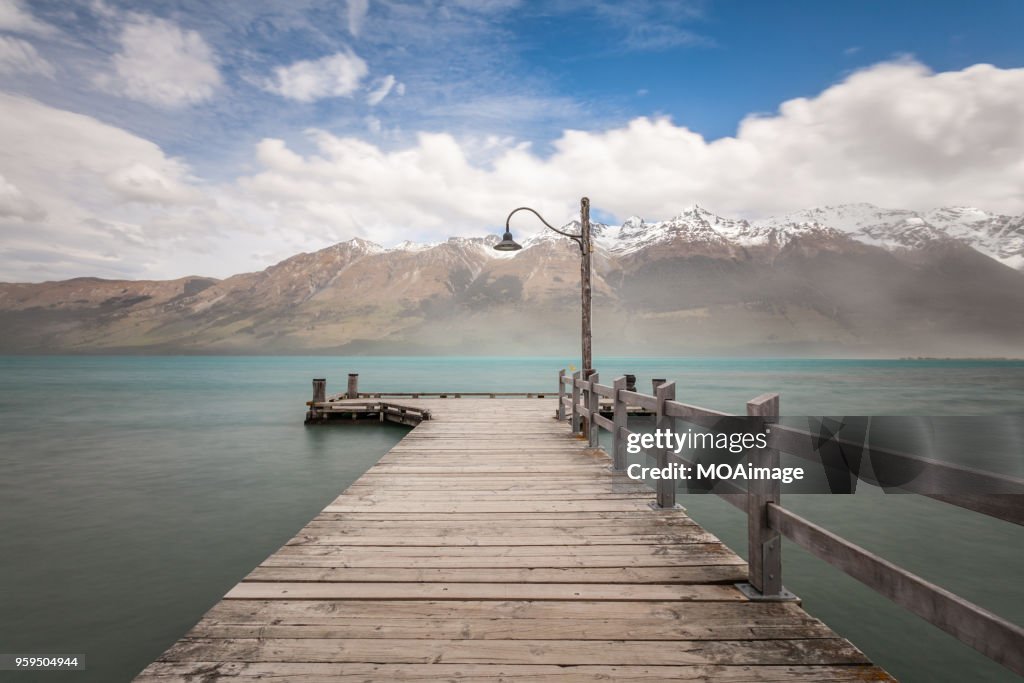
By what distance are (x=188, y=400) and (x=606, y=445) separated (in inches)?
1351

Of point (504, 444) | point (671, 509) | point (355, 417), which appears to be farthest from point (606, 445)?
point (671, 509)

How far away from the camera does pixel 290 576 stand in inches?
148

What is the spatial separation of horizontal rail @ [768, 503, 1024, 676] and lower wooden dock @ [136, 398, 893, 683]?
0.53 m

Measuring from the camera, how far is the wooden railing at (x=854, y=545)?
189 cm

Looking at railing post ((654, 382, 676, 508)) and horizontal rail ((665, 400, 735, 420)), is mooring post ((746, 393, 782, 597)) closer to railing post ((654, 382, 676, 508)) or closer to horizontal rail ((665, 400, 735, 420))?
horizontal rail ((665, 400, 735, 420))

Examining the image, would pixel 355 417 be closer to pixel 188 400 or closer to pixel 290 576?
pixel 290 576

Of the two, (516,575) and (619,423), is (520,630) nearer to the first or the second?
(516,575)

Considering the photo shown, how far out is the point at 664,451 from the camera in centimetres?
492

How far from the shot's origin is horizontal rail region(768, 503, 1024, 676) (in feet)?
5.94

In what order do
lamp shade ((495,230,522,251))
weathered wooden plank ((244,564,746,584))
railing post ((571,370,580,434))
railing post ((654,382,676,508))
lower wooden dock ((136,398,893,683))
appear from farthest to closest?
lamp shade ((495,230,522,251)) → railing post ((571,370,580,434)) → railing post ((654,382,676,508)) → weathered wooden plank ((244,564,746,584)) → lower wooden dock ((136,398,893,683))

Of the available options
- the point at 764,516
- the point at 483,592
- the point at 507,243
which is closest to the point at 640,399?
the point at 764,516

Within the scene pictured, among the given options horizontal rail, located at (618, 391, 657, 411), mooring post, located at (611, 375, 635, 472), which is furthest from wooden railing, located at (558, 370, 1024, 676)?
mooring post, located at (611, 375, 635, 472)

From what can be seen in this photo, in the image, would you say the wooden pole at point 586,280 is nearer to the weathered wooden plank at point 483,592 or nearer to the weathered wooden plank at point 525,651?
the weathered wooden plank at point 483,592

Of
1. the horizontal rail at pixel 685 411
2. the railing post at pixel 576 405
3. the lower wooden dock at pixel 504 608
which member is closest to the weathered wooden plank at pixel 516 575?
the lower wooden dock at pixel 504 608
